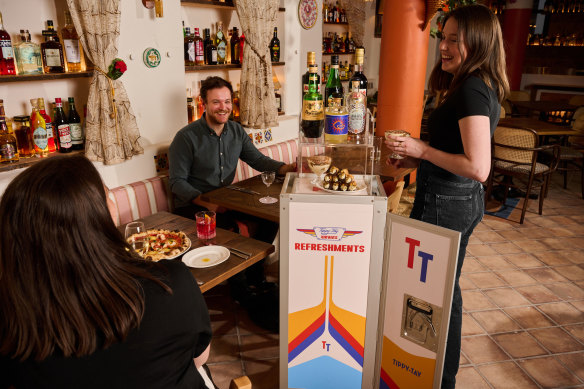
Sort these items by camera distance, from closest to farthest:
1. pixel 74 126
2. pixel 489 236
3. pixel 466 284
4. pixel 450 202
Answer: pixel 450 202 → pixel 74 126 → pixel 466 284 → pixel 489 236

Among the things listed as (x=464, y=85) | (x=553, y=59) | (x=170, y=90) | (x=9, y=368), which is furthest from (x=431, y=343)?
(x=553, y=59)

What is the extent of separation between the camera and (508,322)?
2744 mm

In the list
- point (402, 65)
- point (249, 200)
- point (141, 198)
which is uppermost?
point (402, 65)

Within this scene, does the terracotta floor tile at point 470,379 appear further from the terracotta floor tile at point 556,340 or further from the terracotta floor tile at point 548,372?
the terracotta floor tile at point 556,340

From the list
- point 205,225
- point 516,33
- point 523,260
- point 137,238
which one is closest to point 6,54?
point 137,238

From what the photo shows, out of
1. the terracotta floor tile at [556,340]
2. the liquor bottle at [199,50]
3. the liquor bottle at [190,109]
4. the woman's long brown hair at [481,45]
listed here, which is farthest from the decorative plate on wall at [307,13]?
the terracotta floor tile at [556,340]

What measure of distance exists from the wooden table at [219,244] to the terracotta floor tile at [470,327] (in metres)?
1.48

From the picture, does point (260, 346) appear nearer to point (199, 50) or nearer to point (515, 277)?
point (515, 277)

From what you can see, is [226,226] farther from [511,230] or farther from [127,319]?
[511,230]

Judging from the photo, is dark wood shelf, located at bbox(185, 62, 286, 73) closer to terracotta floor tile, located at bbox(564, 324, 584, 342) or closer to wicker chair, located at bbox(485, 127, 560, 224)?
wicker chair, located at bbox(485, 127, 560, 224)

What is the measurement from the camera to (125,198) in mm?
2746

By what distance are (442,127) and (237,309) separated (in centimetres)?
180

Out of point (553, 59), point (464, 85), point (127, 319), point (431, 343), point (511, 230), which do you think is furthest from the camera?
point (553, 59)

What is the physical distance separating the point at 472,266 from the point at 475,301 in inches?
21.4
